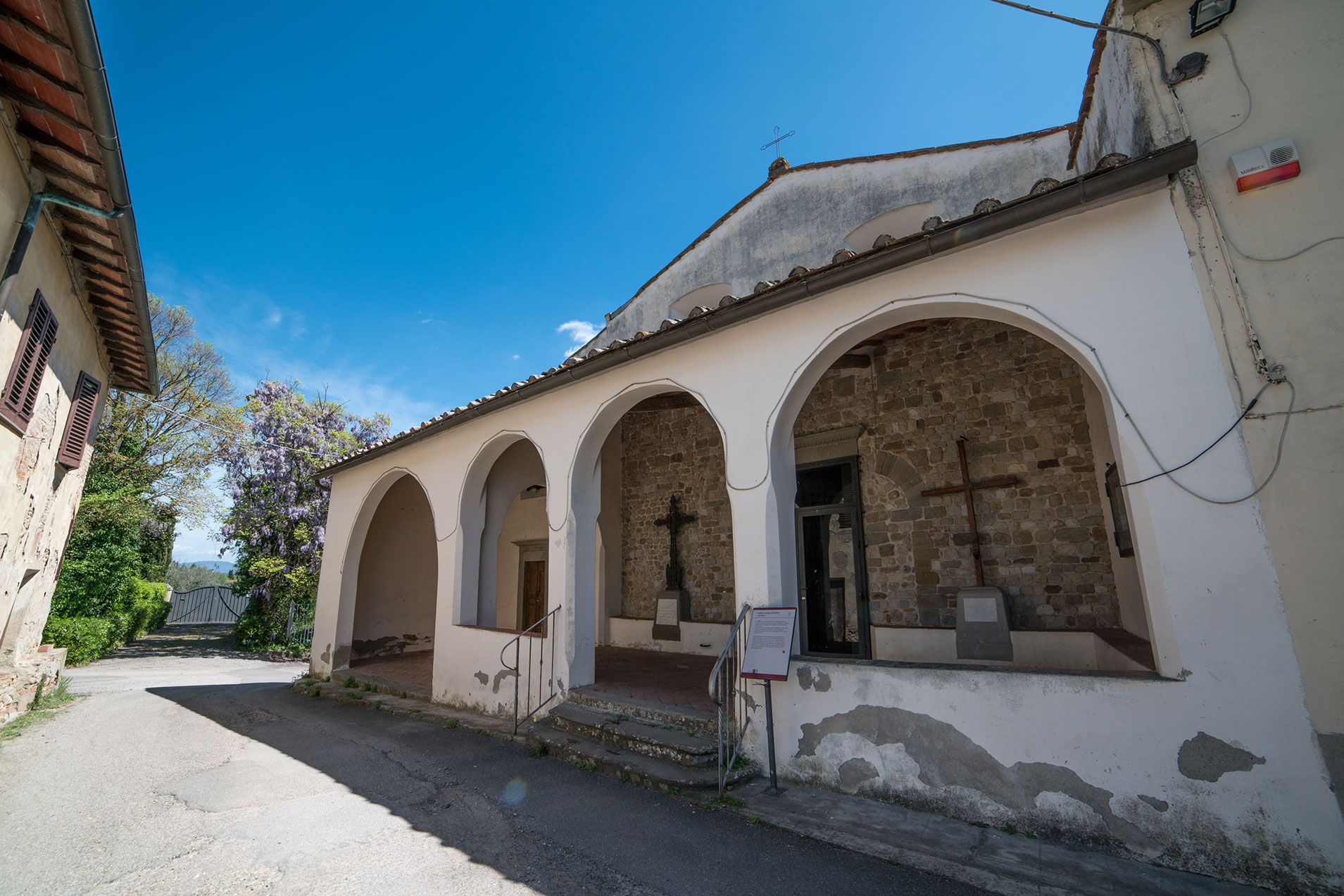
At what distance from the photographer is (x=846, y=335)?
473cm

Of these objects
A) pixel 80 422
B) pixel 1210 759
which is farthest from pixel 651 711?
pixel 80 422

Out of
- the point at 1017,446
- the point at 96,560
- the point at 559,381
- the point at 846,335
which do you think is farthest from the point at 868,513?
the point at 96,560

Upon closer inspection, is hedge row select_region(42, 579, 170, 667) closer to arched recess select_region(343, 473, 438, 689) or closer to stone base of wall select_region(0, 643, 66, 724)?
stone base of wall select_region(0, 643, 66, 724)

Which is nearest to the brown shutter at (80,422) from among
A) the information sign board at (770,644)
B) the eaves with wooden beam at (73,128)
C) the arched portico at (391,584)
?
the eaves with wooden beam at (73,128)

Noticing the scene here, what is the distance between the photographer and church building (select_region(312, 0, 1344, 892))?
3137mm

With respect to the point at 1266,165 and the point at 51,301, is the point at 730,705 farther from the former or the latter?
the point at 51,301

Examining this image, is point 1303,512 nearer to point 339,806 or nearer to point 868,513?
point 868,513

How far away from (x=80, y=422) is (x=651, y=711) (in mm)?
7710

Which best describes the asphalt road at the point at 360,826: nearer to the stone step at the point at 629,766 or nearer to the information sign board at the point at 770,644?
the stone step at the point at 629,766

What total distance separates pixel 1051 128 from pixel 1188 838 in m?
8.17

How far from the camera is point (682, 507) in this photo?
33.2ft

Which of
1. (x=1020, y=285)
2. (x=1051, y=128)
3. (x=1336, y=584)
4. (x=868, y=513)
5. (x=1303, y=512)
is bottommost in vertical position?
(x=1336, y=584)

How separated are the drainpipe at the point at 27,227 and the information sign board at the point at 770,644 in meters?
5.60

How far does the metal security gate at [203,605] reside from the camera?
79.8ft
